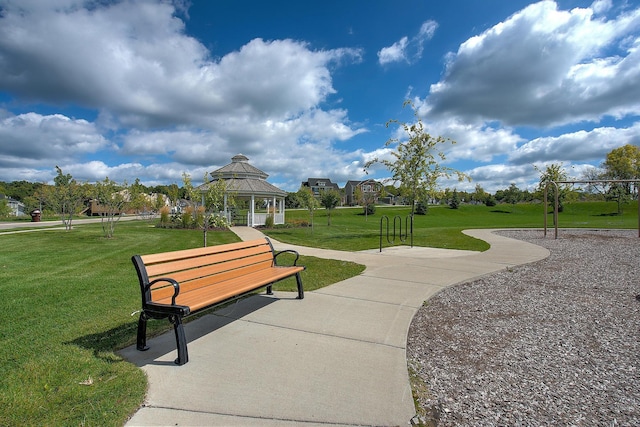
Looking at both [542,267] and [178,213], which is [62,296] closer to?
[542,267]

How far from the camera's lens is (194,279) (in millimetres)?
4137

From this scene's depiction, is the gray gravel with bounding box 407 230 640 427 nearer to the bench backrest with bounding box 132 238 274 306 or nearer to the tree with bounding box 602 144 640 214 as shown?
the bench backrest with bounding box 132 238 274 306

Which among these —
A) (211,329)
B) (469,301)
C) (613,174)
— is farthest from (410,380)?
(613,174)

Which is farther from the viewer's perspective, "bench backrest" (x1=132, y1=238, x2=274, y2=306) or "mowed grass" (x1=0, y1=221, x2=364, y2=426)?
"bench backrest" (x1=132, y1=238, x2=274, y2=306)

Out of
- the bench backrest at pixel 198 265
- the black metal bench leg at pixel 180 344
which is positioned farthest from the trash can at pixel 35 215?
the black metal bench leg at pixel 180 344

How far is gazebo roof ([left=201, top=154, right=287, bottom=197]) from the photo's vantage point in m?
24.3

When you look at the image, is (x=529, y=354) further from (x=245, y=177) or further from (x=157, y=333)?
(x=245, y=177)

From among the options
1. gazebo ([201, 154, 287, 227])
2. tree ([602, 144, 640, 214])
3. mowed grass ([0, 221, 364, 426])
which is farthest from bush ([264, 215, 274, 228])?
tree ([602, 144, 640, 214])

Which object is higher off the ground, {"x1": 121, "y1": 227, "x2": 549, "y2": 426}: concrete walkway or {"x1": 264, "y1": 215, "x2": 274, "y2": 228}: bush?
{"x1": 264, "y1": 215, "x2": 274, "y2": 228}: bush

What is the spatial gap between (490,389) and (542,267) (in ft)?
22.9

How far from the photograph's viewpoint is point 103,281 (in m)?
6.76

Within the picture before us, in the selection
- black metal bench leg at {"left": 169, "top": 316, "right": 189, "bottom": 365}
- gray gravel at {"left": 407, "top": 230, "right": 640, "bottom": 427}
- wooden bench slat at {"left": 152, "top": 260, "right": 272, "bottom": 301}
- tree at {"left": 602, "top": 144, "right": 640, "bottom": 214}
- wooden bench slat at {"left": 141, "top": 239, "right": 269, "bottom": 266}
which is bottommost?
gray gravel at {"left": 407, "top": 230, "right": 640, "bottom": 427}

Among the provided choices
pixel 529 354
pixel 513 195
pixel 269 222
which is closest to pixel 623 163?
pixel 513 195

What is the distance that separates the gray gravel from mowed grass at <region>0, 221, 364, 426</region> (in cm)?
239
